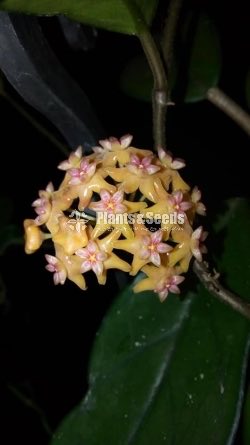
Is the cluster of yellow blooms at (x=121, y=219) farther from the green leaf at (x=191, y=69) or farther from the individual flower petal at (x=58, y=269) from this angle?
the green leaf at (x=191, y=69)

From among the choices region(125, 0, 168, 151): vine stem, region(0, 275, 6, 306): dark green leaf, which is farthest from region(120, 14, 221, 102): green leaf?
region(0, 275, 6, 306): dark green leaf

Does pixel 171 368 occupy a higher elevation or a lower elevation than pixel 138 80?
lower

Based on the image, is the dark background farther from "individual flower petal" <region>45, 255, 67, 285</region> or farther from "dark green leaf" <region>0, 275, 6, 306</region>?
"individual flower petal" <region>45, 255, 67, 285</region>

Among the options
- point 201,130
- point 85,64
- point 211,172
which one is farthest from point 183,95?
point 85,64

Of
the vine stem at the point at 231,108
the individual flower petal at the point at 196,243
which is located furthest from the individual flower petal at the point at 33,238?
the vine stem at the point at 231,108

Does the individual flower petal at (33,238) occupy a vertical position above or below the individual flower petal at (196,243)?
above

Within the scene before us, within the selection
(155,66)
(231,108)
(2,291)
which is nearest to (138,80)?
(231,108)

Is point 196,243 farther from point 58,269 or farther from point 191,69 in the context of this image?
point 191,69
